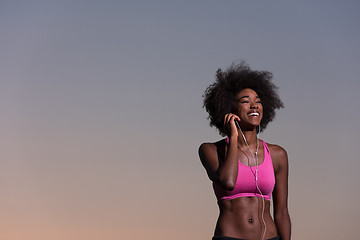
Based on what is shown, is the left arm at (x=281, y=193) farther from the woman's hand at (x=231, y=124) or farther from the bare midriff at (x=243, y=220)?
the woman's hand at (x=231, y=124)

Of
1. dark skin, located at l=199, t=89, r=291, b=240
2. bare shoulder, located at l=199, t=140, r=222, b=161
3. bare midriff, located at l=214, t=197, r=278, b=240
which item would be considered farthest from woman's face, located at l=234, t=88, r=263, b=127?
bare midriff, located at l=214, t=197, r=278, b=240

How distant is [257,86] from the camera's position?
642cm

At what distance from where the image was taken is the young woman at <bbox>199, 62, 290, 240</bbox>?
5547 millimetres

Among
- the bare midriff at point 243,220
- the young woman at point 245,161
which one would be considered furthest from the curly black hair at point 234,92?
the bare midriff at point 243,220

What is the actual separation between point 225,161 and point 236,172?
0.49ft

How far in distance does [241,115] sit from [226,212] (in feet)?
3.38

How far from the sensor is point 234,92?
6.27 metres

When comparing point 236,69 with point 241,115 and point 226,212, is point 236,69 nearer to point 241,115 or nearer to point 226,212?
point 241,115

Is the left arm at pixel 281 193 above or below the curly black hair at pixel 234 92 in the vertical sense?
below

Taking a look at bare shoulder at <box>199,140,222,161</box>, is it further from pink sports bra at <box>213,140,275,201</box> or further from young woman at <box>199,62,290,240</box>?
pink sports bra at <box>213,140,275,201</box>

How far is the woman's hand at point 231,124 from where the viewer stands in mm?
5761

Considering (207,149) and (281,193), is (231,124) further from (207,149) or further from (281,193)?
(281,193)

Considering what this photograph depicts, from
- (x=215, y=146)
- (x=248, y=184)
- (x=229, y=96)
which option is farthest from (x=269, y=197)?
(x=229, y=96)

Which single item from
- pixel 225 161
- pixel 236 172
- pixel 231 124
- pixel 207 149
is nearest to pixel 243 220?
pixel 236 172
